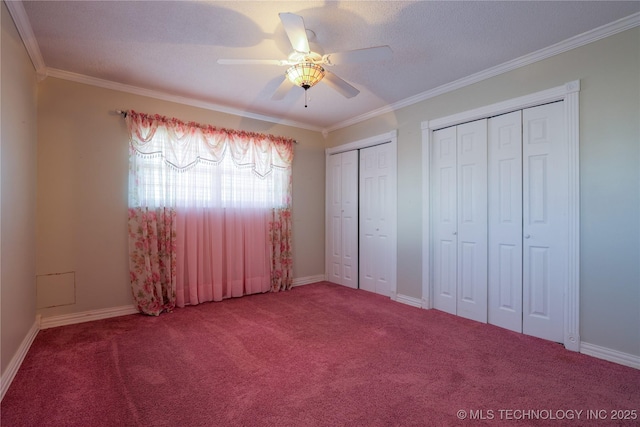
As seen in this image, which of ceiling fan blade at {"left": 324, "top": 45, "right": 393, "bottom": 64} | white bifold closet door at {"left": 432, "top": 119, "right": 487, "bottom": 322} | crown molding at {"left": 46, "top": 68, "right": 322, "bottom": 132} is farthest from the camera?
white bifold closet door at {"left": 432, "top": 119, "right": 487, "bottom": 322}

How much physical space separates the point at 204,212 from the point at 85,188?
1.21 meters

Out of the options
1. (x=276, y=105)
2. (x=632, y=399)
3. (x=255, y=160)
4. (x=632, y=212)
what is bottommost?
(x=632, y=399)

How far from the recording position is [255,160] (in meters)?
4.29

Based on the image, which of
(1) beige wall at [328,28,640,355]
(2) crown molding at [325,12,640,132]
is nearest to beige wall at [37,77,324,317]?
(2) crown molding at [325,12,640,132]

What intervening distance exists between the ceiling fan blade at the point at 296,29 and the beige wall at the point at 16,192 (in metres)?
1.82

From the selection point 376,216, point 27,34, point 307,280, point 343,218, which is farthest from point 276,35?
point 307,280

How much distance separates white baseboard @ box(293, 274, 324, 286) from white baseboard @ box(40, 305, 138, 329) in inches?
85.2

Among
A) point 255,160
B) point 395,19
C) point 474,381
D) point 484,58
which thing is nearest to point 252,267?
point 255,160

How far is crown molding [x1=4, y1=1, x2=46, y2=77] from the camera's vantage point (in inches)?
82.0

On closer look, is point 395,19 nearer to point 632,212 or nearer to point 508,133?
point 508,133

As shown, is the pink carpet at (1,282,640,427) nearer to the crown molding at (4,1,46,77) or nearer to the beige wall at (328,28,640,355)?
the beige wall at (328,28,640,355)

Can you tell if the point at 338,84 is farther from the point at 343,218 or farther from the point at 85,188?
the point at 85,188

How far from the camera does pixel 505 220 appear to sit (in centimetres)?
304

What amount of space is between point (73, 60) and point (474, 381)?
4240mm
